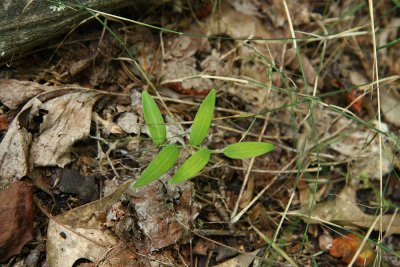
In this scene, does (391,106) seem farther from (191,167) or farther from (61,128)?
(61,128)

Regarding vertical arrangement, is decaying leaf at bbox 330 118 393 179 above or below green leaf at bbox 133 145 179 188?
below

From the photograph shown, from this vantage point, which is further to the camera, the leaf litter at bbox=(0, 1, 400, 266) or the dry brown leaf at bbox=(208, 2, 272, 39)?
the dry brown leaf at bbox=(208, 2, 272, 39)

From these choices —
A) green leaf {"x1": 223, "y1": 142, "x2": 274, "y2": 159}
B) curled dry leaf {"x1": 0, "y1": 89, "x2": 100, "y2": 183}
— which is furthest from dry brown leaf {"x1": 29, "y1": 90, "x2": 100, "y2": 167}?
green leaf {"x1": 223, "y1": 142, "x2": 274, "y2": 159}

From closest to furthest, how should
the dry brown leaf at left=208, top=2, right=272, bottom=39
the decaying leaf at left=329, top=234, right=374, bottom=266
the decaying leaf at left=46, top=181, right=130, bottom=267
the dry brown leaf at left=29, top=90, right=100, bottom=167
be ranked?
the decaying leaf at left=46, top=181, right=130, bottom=267 → the dry brown leaf at left=29, top=90, right=100, bottom=167 → the decaying leaf at left=329, top=234, right=374, bottom=266 → the dry brown leaf at left=208, top=2, right=272, bottom=39

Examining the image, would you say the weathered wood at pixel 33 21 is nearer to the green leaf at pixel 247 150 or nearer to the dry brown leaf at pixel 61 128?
the dry brown leaf at pixel 61 128

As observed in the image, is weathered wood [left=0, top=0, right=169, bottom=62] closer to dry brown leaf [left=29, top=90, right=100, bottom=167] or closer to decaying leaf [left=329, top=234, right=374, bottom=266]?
dry brown leaf [left=29, top=90, right=100, bottom=167]
